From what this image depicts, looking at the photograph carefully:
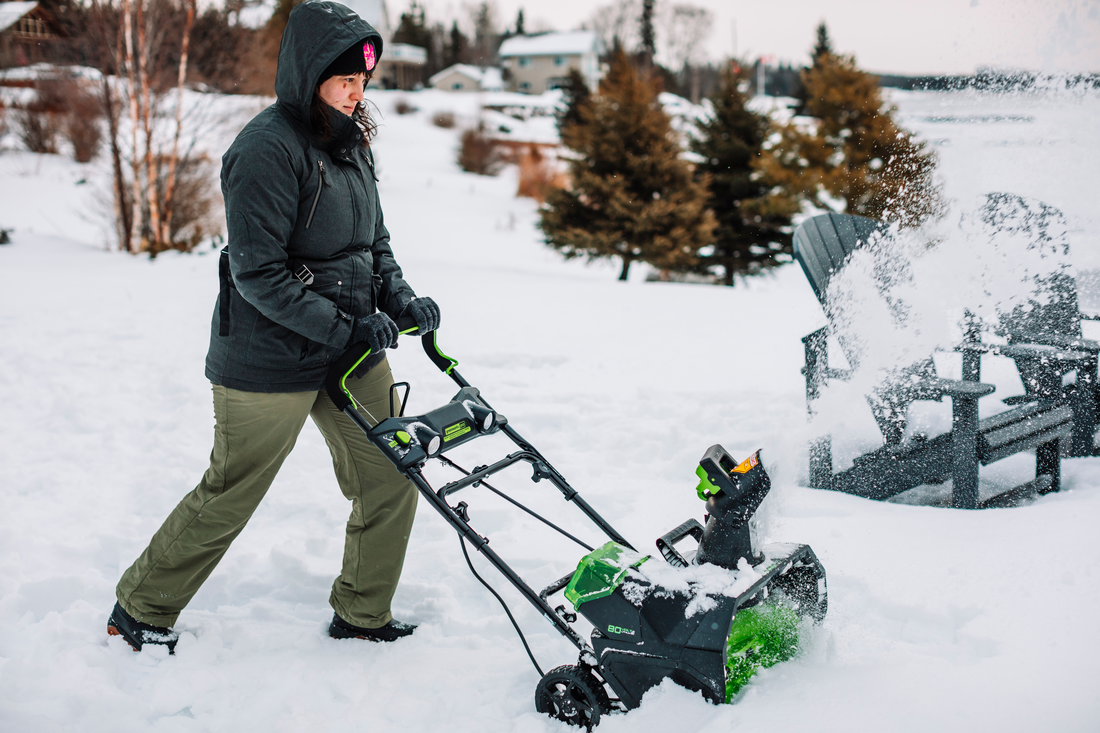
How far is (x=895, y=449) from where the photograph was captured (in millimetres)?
3387

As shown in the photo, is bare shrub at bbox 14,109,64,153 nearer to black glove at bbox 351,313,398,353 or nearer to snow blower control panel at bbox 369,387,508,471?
black glove at bbox 351,313,398,353

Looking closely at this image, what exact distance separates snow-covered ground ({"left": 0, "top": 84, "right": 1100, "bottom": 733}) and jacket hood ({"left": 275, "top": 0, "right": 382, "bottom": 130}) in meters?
1.71

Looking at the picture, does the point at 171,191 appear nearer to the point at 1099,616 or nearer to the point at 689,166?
the point at 689,166

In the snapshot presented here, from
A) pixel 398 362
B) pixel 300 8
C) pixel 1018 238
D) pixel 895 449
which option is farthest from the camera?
pixel 398 362

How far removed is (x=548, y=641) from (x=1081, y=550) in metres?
1.89

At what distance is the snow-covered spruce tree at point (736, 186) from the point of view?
15.1 meters

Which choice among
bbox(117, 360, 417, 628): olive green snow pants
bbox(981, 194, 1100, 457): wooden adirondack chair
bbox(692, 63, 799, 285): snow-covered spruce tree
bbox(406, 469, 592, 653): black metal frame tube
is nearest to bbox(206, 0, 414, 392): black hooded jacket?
bbox(117, 360, 417, 628): olive green snow pants

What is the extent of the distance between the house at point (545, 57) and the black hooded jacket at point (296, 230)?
6140 centimetres

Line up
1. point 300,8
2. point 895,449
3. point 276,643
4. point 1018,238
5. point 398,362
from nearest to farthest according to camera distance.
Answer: point 300,8 < point 276,643 < point 895,449 < point 1018,238 < point 398,362

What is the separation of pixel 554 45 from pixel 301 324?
→ 217 feet

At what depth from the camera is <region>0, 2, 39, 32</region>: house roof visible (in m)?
22.9

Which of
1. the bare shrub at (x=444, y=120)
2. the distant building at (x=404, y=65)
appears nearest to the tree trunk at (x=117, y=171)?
the bare shrub at (x=444, y=120)

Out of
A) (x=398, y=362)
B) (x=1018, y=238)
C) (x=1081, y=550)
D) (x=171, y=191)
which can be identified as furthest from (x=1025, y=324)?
(x=171, y=191)

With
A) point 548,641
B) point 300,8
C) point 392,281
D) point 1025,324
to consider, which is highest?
point 300,8
